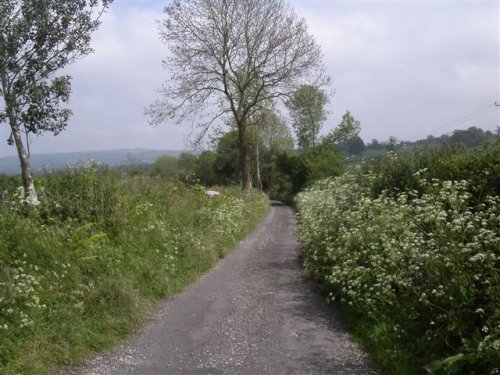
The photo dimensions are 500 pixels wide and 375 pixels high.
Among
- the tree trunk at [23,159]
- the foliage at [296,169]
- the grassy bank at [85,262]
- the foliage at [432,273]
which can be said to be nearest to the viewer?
the foliage at [432,273]

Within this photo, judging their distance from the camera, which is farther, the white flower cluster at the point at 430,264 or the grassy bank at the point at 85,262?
the grassy bank at the point at 85,262

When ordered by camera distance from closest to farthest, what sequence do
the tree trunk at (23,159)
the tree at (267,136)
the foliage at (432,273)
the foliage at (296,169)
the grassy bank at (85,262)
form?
the foliage at (432,273) → the grassy bank at (85,262) → the tree trunk at (23,159) → the tree at (267,136) → the foliage at (296,169)

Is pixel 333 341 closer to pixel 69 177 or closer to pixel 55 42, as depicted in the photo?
pixel 69 177

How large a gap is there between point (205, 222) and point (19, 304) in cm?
826

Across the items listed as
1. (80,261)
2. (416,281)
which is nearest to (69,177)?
(80,261)

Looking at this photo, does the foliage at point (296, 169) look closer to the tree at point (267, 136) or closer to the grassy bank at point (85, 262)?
the tree at point (267, 136)

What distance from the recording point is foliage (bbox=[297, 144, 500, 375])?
196 inches

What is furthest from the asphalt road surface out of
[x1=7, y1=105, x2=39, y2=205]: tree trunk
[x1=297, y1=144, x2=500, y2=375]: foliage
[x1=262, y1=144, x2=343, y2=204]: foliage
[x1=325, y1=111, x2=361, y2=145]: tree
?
[x1=325, y1=111, x2=361, y2=145]: tree

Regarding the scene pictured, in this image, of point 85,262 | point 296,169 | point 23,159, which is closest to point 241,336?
point 85,262

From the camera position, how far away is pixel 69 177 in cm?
1127

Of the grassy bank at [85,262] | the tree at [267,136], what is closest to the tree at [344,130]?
the tree at [267,136]

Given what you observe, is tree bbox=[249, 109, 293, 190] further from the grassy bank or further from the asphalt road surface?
the asphalt road surface

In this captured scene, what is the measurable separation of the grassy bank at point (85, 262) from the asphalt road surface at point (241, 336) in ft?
1.18

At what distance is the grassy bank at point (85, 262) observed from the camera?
18.9 ft
